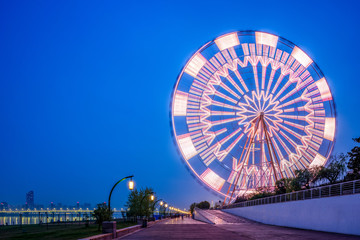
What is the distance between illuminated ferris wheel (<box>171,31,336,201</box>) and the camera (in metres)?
37.4

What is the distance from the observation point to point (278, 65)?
38531mm

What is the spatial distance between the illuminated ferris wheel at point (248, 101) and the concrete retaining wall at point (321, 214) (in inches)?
263

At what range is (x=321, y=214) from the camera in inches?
916

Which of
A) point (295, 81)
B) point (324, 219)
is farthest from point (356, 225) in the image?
point (295, 81)

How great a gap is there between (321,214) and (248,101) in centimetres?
1790

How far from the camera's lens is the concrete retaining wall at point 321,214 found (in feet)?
62.9

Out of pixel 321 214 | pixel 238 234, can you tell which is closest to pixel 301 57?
pixel 321 214

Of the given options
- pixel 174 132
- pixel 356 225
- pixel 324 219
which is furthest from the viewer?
pixel 174 132

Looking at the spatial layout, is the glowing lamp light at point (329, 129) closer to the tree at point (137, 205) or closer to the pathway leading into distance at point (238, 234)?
the pathway leading into distance at point (238, 234)

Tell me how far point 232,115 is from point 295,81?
7.29m

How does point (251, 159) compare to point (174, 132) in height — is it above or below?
below

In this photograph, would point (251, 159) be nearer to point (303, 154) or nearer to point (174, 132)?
point (303, 154)

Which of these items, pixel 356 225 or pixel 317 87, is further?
pixel 317 87

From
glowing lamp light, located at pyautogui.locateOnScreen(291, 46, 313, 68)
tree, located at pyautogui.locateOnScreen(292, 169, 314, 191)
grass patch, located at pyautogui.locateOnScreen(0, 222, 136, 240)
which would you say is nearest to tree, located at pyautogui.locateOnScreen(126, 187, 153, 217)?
grass patch, located at pyautogui.locateOnScreen(0, 222, 136, 240)
